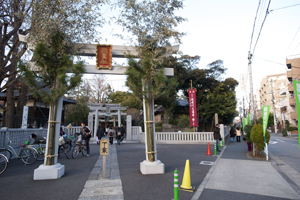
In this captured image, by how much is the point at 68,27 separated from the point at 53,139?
4.07m

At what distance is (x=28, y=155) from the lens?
8875 millimetres

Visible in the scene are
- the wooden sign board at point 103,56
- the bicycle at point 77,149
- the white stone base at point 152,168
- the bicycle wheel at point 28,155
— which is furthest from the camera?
the bicycle at point 77,149

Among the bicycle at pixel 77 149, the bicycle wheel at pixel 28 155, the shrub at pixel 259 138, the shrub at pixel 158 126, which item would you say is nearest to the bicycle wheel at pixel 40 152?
the bicycle wheel at pixel 28 155

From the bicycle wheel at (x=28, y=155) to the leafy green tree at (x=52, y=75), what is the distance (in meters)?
2.80

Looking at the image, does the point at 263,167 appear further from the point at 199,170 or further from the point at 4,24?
the point at 4,24

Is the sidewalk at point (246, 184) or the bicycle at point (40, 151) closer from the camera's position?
the sidewalk at point (246, 184)

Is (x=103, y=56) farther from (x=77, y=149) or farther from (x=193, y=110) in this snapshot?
(x=193, y=110)

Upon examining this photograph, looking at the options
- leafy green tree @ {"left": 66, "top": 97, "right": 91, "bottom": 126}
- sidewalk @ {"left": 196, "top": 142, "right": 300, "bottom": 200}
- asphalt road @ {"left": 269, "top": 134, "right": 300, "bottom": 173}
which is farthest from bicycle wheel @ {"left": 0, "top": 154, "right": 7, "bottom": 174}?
leafy green tree @ {"left": 66, "top": 97, "right": 91, "bottom": 126}

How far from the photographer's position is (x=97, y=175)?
22.3ft

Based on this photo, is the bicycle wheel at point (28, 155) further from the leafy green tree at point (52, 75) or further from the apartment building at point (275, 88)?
the apartment building at point (275, 88)

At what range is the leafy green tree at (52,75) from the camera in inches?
264

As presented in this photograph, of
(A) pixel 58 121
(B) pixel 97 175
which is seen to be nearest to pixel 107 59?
(A) pixel 58 121

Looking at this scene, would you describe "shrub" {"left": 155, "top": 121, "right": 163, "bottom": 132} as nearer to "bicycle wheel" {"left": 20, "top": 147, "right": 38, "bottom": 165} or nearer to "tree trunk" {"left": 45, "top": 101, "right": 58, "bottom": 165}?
"bicycle wheel" {"left": 20, "top": 147, "right": 38, "bottom": 165}

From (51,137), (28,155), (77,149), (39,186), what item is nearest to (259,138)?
(77,149)
